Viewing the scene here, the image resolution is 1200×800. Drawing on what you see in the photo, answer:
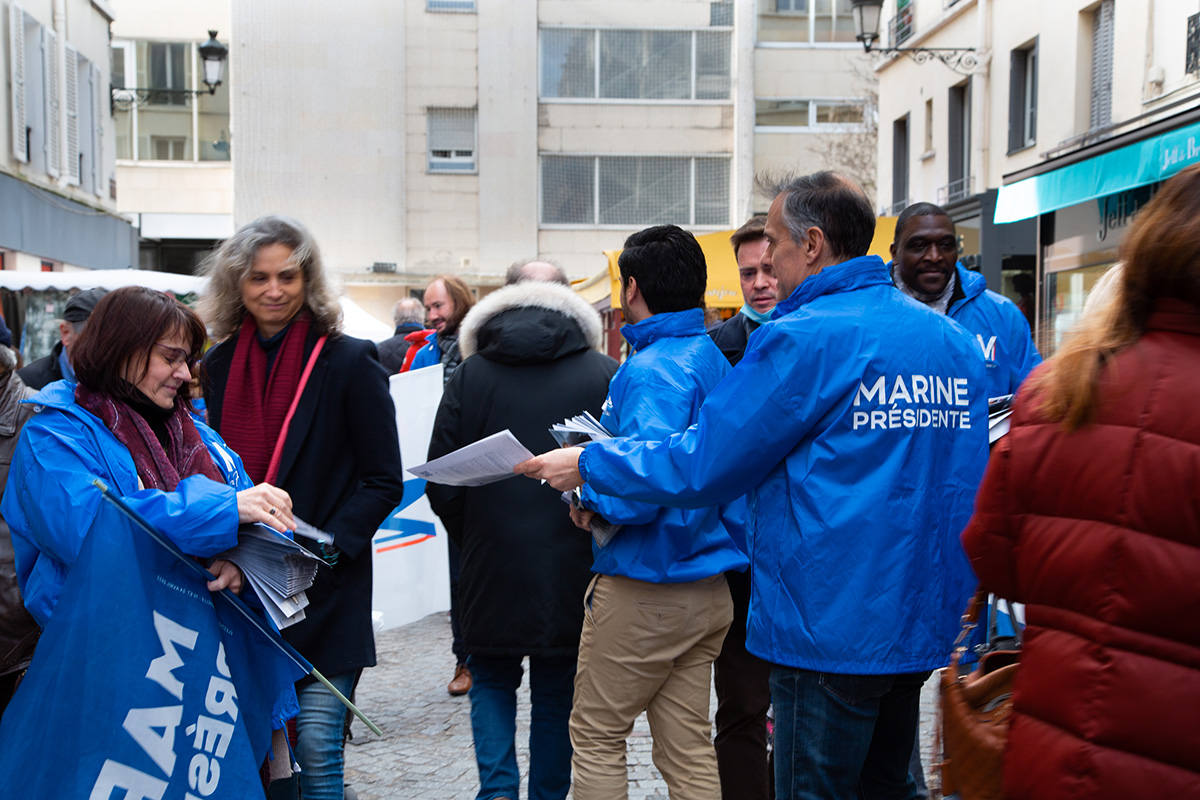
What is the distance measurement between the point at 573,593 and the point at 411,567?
3030 millimetres

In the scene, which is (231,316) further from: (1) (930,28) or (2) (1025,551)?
(1) (930,28)

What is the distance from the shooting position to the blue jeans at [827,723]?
2.73 metres

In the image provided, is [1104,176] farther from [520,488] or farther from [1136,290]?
[1136,290]

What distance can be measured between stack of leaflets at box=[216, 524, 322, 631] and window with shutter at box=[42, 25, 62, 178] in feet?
58.6

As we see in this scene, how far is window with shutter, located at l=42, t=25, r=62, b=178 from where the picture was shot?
18.3 metres

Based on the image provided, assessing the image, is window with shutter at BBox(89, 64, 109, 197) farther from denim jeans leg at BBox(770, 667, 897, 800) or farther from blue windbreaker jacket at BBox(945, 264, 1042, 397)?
denim jeans leg at BBox(770, 667, 897, 800)

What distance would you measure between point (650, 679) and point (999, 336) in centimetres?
200

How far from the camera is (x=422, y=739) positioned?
18.1 feet

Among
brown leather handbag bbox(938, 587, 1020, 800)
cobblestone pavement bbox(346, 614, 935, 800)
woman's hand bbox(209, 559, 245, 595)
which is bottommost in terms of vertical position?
cobblestone pavement bbox(346, 614, 935, 800)

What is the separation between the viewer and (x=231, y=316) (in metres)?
3.67

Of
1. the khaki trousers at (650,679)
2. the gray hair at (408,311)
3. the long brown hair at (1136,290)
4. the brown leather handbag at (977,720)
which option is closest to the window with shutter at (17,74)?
the gray hair at (408,311)

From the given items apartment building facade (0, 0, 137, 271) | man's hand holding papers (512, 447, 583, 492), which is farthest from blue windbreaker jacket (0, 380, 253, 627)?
apartment building facade (0, 0, 137, 271)

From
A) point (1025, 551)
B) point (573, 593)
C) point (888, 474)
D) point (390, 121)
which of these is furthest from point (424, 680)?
point (390, 121)

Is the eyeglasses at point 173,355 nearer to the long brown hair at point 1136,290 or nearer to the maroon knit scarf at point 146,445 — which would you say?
the maroon knit scarf at point 146,445
